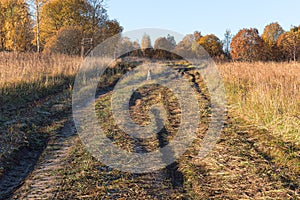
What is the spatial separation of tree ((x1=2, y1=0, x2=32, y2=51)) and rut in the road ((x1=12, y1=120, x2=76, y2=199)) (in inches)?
946

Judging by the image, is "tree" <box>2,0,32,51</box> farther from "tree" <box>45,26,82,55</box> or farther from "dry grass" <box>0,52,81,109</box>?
"dry grass" <box>0,52,81,109</box>

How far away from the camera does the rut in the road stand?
3.53 meters

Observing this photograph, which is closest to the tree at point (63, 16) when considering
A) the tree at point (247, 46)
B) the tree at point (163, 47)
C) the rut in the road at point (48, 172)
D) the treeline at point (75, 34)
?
the treeline at point (75, 34)

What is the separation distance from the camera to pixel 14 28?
29.1 meters

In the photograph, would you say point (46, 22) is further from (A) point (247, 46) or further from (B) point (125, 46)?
(A) point (247, 46)

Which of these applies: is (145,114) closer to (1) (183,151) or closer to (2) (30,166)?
(1) (183,151)

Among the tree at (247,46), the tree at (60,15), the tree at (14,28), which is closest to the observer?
the tree at (14,28)

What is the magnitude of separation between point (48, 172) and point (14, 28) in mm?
28657

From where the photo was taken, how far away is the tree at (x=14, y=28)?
91.2 feet

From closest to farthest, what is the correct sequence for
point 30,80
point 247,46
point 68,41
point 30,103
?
point 30,103 → point 30,80 → point 68,41 → point 247,46

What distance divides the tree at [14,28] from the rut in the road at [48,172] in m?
24.0

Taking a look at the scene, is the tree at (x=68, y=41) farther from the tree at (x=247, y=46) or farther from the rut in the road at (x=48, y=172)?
the rut in the road at (x=48, y=172)

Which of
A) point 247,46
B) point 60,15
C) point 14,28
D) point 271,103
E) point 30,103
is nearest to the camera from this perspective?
point 271,103

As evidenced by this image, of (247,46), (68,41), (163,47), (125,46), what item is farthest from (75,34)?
(247,46)
